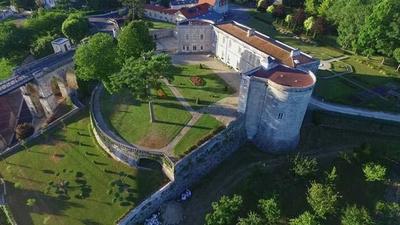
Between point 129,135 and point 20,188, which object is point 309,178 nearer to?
point 129,135

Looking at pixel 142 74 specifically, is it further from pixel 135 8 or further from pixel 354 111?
pixel 135 8

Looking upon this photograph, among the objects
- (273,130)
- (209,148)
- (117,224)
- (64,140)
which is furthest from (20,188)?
(273,130)

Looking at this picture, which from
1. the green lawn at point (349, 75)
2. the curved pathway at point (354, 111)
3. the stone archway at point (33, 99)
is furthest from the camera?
the stone archway at point (33, 99)

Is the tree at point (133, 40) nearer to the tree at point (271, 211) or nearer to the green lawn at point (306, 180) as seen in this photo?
the green lawn at point (306, 180)

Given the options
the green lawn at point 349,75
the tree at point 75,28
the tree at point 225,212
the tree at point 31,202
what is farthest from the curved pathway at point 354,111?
the tree at point 75,28

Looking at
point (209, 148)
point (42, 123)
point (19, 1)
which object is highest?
point (19, 1)
